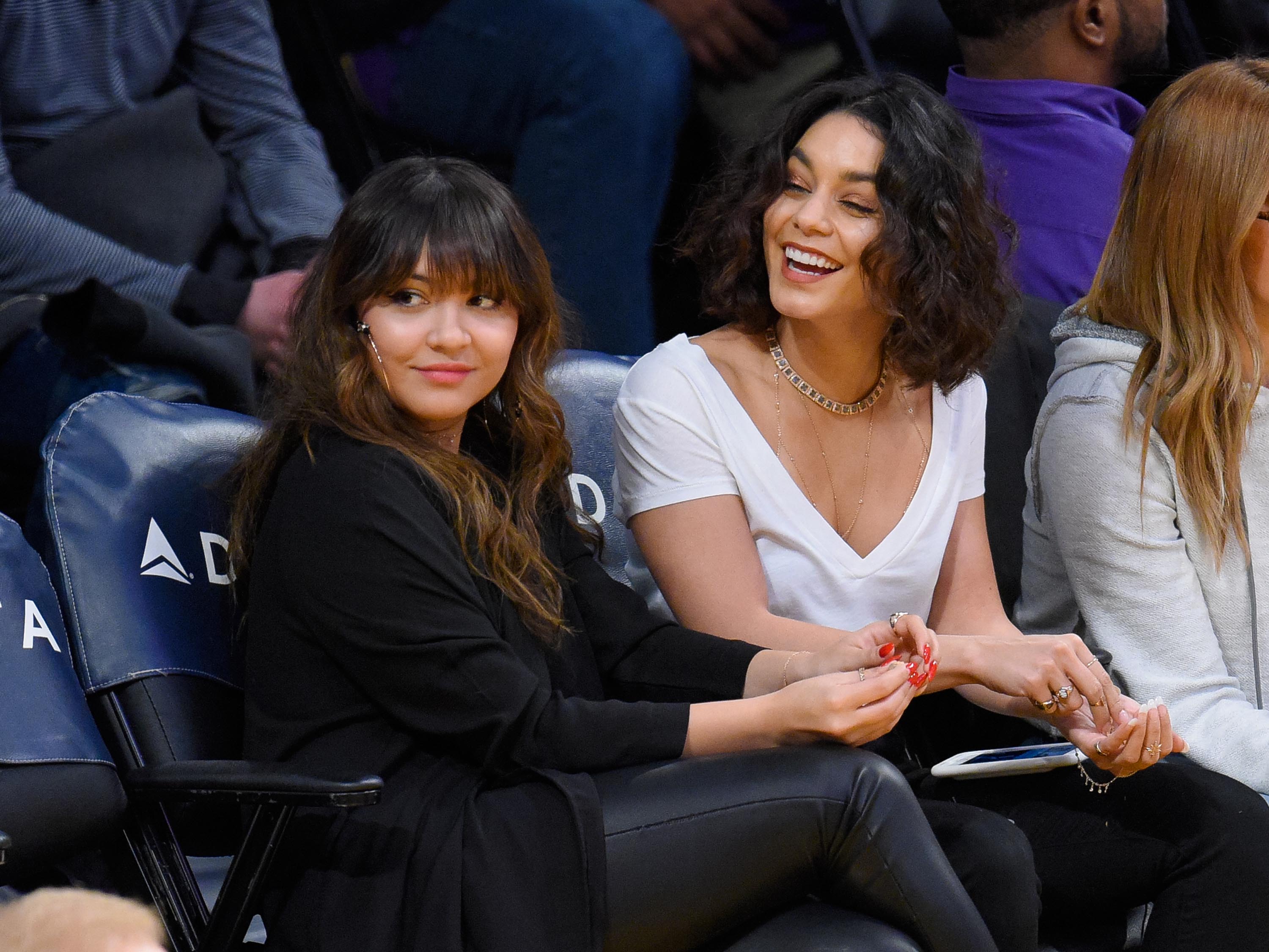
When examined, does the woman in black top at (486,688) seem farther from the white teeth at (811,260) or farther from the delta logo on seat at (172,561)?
the white teeth at (811,260)

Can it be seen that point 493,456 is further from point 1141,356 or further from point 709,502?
point 1141,356

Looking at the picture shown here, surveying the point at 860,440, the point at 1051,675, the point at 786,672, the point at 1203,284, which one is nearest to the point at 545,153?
the point at 860,440

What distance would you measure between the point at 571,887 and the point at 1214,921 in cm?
89

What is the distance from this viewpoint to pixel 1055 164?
10.9ft

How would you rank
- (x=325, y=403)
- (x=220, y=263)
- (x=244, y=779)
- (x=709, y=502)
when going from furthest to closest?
(x=220, y=263), (x=709, y=502), (x=325, y=403), (x=244, y=779)

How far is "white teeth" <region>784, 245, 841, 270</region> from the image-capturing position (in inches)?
93.5

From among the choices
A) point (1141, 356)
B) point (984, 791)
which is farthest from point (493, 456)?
point (1141, 356)

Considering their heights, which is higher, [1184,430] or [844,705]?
[1184,430]

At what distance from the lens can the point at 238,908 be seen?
1.72 m

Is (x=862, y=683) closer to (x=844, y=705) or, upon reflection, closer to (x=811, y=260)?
(x=844, y=705)

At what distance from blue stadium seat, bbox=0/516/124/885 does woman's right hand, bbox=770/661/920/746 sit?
2.61 feet

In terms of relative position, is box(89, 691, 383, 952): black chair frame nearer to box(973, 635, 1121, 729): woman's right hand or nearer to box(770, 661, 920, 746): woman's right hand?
box(770, 661, 920, 746): woman's right hand

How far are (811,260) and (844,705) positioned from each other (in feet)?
2.62

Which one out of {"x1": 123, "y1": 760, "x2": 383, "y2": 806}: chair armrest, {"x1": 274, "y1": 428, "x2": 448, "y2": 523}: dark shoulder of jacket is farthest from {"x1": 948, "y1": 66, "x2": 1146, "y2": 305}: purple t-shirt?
{"x1": 123, "y1": 760, "x2": 383, "y2": 806}: chair armrest
